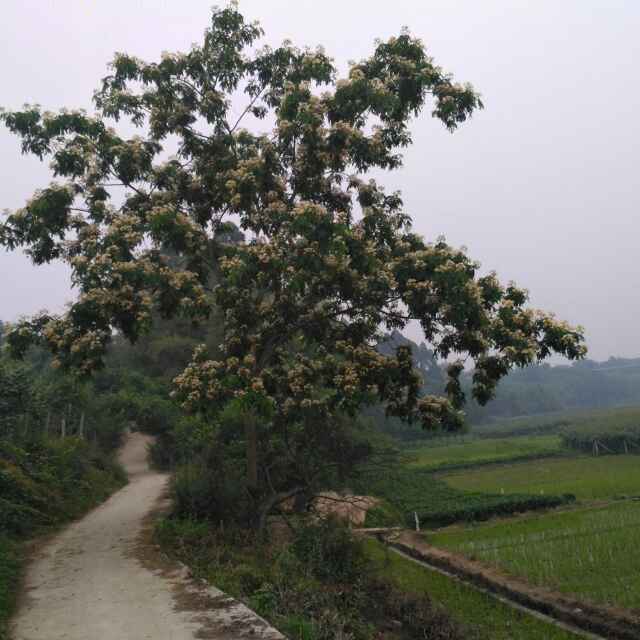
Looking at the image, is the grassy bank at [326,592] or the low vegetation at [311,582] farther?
the grassy bank at [326,592]

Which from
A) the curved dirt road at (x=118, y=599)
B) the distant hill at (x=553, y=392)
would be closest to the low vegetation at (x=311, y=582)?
the curved dirt road at (x=118, y=599)

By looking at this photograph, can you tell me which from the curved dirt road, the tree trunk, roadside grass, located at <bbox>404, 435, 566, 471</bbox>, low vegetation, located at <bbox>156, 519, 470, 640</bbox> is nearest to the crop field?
roadside grass, located at <bbox>404, 435, 566, 471</bbox>

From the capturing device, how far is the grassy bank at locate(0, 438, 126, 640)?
1014 centimetres

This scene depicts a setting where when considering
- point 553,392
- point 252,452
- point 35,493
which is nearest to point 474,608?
point 252,452

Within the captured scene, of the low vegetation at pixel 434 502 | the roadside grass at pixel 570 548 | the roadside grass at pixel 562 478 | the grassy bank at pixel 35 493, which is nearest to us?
the grassy bank at pixel 35 493

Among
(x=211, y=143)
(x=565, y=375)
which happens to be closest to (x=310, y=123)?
(x=211, y=143)

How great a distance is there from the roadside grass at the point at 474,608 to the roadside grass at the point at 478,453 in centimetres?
2510

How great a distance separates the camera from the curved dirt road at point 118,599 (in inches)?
273

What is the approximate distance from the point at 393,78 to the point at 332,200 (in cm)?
259

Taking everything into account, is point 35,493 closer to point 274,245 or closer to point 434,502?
point 274,245

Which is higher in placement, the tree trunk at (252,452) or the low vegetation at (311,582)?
the tree trunk at (252,452)

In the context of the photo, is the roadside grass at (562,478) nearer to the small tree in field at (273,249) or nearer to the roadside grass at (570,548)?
the roadside grass at (570,548)

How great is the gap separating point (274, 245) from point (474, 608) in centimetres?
839

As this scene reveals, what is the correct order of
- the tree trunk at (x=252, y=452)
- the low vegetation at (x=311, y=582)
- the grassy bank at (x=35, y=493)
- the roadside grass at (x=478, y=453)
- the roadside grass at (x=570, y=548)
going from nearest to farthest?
1. the low vegetation at (x=311, y=582)
2. the grassy bank at (x=35, y=493)
3. the tree trunk at (x=252, y=452)
4. the roadside grass at (x=570, y=548)
5. the roadside grass at (x=478, y=453)
